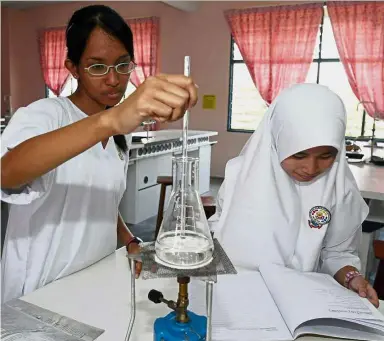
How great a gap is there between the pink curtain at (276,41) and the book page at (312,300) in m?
4.99

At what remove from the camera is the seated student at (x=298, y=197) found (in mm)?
1209

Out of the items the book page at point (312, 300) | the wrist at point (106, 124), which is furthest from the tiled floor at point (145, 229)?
the wrist at point (106, 124)

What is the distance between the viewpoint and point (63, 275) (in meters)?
1.06

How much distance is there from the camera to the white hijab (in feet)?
3.98

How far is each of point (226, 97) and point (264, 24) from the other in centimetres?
118

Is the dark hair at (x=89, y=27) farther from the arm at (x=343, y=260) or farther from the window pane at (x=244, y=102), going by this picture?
the window pane at (x=244, y=102)

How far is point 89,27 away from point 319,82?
5.12 m

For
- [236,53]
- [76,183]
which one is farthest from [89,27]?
[236,53]

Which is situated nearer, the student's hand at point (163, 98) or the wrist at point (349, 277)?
the student's hand at point (163, 98)

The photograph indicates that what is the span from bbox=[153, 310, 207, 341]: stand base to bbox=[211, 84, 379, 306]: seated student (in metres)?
0.56

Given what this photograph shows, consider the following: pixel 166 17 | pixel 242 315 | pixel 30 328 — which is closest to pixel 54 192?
pixel 30 328

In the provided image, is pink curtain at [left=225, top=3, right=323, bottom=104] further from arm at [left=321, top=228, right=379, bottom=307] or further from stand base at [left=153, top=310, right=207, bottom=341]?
stand base at [left=153, top=310, right=207, bottom=341]

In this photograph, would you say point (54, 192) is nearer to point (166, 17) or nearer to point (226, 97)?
point (226, 97)

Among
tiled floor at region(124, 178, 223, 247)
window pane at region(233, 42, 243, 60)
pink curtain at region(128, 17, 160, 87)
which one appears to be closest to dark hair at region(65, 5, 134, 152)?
tiled floor at region(124, 178, 223, 247)
